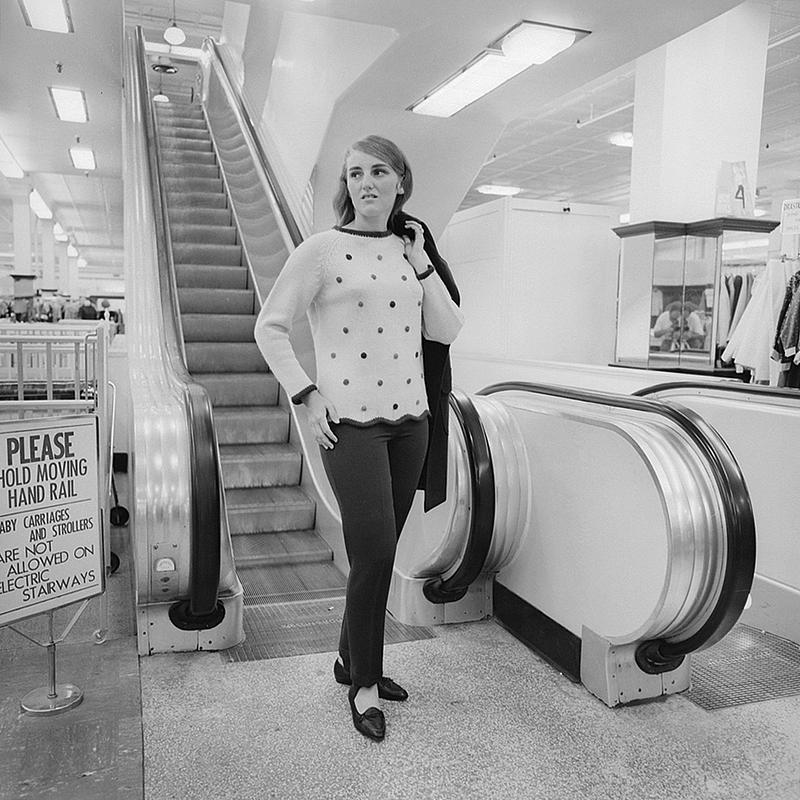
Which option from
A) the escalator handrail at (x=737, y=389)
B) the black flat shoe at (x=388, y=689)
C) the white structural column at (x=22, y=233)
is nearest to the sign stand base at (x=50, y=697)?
the black flat shoe at (x=388, y=689)

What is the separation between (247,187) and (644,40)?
3.82 meters

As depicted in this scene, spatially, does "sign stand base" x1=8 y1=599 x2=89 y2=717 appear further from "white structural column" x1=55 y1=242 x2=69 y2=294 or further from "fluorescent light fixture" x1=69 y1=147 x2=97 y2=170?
"white structural column" x1=55 y1=242 x2=69 y2=294

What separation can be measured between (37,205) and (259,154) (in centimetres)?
1372

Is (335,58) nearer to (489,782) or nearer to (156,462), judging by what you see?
(156,462)

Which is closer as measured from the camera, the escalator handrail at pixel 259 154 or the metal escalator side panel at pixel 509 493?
the metal escalator side panel at pixel 509 493

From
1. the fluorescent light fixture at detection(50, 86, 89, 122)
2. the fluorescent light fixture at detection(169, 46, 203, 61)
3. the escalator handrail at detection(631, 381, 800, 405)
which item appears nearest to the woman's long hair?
the escalator handrail at detection(631, 381, 800, 405)

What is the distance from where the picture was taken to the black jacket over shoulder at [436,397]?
105 inches

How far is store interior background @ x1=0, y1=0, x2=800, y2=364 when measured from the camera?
220 inches

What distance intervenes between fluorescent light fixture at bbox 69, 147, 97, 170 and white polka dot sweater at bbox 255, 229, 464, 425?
12631 millimetres

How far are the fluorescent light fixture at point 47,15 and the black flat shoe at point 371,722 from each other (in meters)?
7.52

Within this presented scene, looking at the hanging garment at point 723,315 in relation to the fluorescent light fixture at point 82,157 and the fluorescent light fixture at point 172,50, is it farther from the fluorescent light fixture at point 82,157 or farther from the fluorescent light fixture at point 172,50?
the fluorescent light fixture at point 82,157

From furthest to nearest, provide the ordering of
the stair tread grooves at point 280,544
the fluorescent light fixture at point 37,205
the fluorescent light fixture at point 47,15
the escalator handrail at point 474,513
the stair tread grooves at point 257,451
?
the fluorescent light fixture at point 37,205 → the fluorescent light fixture at point 47,15 → the stair tread grooves at point 257,451 → the stair tread grooves at point 280,544 → the escalator handrail at point 474,513

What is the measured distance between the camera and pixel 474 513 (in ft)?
10.6

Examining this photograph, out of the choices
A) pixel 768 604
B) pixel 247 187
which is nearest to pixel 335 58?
pixel 247 187
